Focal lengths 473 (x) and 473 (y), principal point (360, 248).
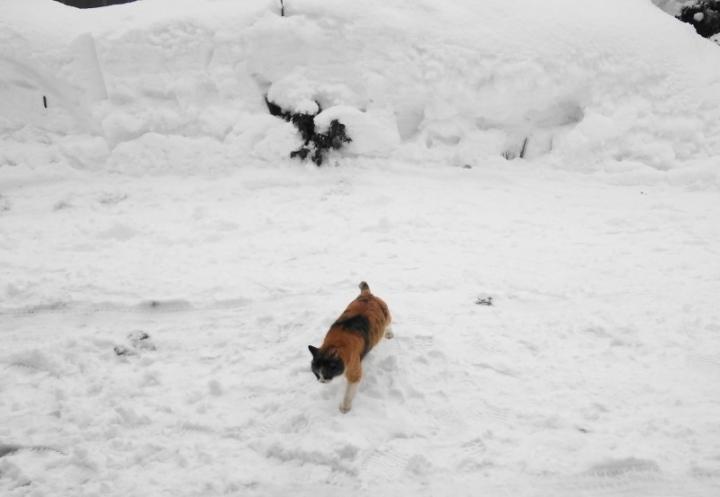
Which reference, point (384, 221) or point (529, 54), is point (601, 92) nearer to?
point (529, 54)

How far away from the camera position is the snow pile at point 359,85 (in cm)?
978

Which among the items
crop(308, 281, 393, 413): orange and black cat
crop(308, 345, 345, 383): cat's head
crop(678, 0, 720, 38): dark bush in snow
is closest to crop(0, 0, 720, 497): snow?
crop(308, 281, 393, 413): orange and black cat

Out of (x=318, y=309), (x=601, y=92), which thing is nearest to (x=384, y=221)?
(x=318, y=309)

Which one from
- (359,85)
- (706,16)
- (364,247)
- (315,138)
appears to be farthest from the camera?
(706,16)

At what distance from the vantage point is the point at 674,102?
1027 centimetres

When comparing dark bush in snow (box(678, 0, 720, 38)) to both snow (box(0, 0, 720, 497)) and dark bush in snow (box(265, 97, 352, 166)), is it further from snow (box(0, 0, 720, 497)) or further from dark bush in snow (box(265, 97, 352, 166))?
dark bush in snow (box(265, 97, 352, 166))

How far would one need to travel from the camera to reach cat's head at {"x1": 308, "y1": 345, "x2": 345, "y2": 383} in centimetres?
384

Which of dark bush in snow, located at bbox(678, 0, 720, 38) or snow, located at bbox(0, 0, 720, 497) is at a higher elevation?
dark bush in snow, located at bbox(678, 0, 720, 38)

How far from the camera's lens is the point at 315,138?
963 centimetres

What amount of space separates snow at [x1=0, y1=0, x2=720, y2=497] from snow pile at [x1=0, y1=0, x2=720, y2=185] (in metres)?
0.05

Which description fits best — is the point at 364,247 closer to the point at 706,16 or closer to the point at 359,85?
the point at 359,85

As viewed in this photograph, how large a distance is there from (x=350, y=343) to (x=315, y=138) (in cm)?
642

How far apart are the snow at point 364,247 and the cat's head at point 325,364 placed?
552 mm

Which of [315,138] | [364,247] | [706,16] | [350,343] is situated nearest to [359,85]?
[315,138]
